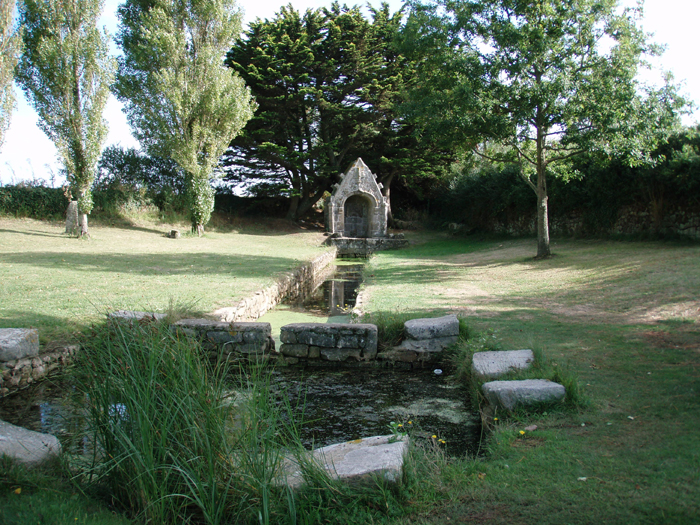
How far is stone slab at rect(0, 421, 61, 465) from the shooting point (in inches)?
114

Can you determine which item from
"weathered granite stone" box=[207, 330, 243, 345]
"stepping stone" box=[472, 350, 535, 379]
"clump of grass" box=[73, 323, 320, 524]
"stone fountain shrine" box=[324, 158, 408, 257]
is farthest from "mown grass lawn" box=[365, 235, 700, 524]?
"stone fountain shrine" box=[324, 158, 408, 257]

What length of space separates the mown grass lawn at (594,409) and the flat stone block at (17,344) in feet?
13.9

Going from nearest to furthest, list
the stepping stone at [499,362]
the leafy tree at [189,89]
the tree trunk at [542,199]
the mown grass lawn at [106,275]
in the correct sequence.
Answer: the stepping stone at [499,362] → the mown grass lawn at [106,275] → the tree trunk at [542,199] → the leafy tree at [189,89]

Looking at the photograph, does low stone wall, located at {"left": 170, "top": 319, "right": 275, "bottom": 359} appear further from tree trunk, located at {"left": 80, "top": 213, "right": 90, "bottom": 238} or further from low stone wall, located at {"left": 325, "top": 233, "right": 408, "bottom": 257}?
low stone wall, located at {"left": 325, "top": 233, "right": 408, "bottom": 257}

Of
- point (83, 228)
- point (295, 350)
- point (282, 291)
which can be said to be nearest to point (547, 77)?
point (282, 291)

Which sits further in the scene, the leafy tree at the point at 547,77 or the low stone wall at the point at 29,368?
the leafy tree at the point at 547,77

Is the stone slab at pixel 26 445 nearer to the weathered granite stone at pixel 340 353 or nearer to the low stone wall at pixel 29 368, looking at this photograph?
the low stone wall at pixel 29 368

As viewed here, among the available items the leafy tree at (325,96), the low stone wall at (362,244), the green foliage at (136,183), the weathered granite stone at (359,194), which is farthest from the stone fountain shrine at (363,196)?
the green foliage at (136,183)

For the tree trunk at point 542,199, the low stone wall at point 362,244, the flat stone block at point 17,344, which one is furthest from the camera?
the low stone wall at point 362,244

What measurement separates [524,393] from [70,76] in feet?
64.9

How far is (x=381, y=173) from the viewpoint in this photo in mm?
30453

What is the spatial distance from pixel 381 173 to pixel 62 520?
Answer: 2922 centimetres

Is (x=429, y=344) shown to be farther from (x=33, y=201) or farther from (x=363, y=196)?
(x=33, y=201)

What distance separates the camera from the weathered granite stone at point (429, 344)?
5.93 meters
